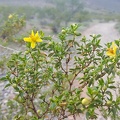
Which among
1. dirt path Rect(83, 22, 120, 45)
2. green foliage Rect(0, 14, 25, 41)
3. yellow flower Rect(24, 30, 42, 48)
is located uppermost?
dirt path Rect(83, 22, 120, 45)

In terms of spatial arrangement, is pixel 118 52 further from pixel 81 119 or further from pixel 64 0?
pixel 64 0

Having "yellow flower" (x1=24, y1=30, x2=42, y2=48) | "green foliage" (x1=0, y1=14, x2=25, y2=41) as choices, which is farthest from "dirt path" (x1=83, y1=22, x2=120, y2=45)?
"yellow flower" (x1=24, y1=30, x2=42, y2=48)

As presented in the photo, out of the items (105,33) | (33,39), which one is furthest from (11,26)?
(105,33)

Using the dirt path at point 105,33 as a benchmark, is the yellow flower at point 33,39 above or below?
below

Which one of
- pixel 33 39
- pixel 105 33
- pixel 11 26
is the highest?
pixel 105 33

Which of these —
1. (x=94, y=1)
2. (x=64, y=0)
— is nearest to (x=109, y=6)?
(x=94, y=1)

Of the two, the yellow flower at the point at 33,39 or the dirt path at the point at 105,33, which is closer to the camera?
the yellow flower at the point at 33,39

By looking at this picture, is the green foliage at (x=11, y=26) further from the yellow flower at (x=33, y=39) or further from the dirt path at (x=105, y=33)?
the yellow flower at (x=33, y=39)

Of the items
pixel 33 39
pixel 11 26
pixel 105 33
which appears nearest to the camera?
pixel 33 39

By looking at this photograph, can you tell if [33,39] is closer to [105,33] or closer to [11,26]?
[11,26]

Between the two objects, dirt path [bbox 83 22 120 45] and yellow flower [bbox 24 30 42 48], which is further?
dirt path [bbox 83 22 120 45]

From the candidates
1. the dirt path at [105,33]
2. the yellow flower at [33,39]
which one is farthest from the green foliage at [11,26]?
the yellow flower at [33,39]

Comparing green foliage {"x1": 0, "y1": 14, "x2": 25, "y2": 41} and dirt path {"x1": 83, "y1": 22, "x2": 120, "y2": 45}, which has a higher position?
dirt path {"x1": 83, "y1": 22, "x2": 120, "y2": 45}

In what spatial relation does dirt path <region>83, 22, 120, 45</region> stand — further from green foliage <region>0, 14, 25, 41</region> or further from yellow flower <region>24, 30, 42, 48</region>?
yellow flower <region>24, 30, 42, 48</region>
